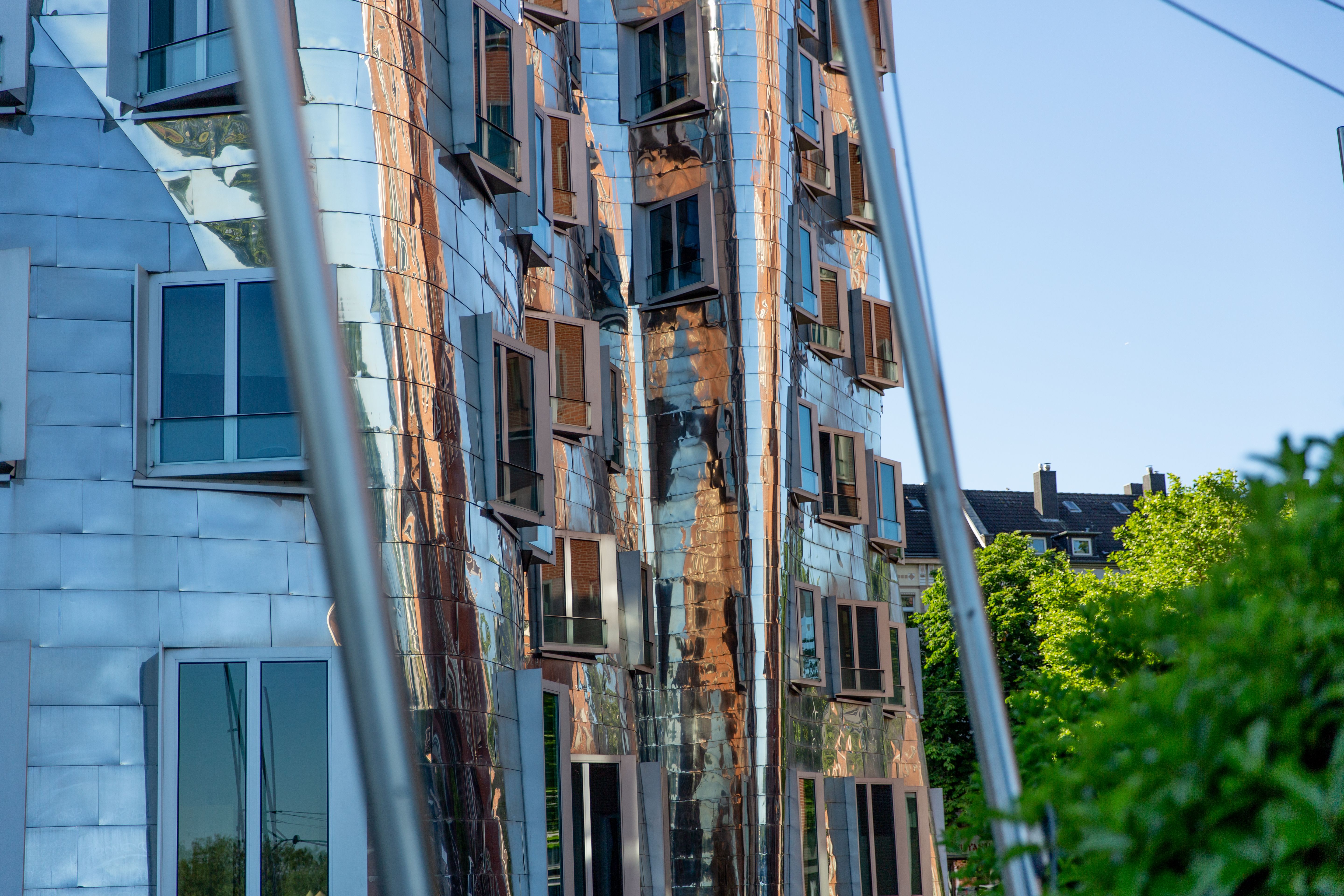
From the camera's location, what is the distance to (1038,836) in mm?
5559

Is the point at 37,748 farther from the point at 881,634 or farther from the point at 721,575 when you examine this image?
the point at 881,634

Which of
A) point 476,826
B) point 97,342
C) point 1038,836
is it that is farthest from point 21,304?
point 1038,836

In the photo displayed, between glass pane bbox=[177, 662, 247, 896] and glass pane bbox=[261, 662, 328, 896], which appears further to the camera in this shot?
glass pane bbox=[261, 662, 328, 896]

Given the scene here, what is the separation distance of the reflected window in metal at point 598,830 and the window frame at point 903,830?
5.87m

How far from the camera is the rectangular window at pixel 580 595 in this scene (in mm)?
16453

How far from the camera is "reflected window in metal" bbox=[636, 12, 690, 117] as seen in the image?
67.4 feet

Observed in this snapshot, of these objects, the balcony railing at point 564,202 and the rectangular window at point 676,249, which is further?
the rectangular window at point 676,249

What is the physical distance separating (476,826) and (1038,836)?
23.5 ft

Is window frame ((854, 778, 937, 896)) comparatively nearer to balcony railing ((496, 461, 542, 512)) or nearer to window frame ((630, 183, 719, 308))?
window frame ((630, 183, 719, 308))

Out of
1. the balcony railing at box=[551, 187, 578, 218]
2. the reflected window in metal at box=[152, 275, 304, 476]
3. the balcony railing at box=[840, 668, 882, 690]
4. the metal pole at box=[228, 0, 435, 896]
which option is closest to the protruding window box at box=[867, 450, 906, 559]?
the balcony railing at box=[840, 668, 882, 690]

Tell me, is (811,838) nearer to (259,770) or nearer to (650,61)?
(650,61)

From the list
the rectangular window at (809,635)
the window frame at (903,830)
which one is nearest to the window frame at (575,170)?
the rectangular window at (809,635)

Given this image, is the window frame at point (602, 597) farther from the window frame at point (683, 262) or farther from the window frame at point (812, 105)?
the window frame at point (812, 105)

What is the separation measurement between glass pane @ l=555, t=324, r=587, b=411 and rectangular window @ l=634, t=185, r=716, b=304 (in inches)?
126
